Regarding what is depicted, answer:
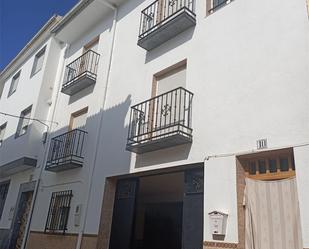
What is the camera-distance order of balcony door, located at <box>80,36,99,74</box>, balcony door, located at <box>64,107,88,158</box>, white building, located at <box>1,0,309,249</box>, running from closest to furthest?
white building, located at <box>1,0,309,249</box>
balcony door, located at <box>64,107,88,158</box>
balcony door, located at <box>80,36,99,74</box>

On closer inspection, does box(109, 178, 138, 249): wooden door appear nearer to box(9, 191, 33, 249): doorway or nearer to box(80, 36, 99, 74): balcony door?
box(80, 36, 99, 74): balcony door

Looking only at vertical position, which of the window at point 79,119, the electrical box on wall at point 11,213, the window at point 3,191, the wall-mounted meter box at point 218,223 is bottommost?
the wall-mounted meter box at point 218,223

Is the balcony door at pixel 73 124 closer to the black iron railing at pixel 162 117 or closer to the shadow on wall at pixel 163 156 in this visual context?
the black iron railing at pixel 162 117

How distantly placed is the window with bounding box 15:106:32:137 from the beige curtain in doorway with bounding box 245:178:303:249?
33.1 feet

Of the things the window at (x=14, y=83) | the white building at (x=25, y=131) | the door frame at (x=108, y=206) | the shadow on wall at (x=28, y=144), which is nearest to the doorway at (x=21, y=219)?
the white building at (x=25, y=131)

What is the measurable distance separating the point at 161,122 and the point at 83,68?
15.9 feet

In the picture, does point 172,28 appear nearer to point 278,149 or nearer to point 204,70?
point 204,70

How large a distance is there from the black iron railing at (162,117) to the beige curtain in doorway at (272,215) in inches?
68.2

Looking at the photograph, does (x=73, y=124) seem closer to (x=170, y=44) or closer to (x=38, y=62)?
(x=170, y=44)

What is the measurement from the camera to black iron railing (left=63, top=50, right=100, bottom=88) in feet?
32.6

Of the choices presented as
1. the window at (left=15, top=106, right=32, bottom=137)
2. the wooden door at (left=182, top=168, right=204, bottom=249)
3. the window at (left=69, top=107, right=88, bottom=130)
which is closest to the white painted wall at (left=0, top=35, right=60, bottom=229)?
the window at (left=15, top=106, right=32, bottom=137)

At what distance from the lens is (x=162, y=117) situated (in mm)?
6867

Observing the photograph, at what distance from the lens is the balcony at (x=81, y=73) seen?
9.73 meters

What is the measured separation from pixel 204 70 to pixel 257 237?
3.28m
